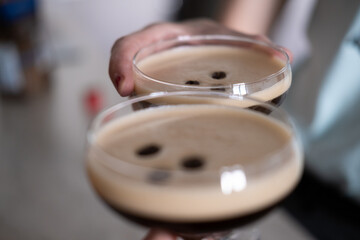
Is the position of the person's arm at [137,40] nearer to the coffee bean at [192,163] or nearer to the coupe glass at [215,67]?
the coupe glass at [215,67]

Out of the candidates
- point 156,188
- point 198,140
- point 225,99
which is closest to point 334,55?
point 225,99

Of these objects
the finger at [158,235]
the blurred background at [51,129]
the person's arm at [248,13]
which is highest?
the person's arm at [248,13]

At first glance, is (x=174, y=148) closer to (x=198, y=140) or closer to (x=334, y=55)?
(x=198, y=140)

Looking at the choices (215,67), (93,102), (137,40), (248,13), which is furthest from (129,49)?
(93,102)

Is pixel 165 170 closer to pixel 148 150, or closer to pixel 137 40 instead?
pixel 148 150

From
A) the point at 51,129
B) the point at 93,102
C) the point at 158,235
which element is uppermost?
the point at 158,235

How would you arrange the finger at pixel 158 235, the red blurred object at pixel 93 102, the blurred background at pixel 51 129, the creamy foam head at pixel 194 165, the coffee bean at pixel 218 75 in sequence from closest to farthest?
the creamy foam head at pixel 194 165
the finger at pixel 158 235
the coffee bean at pixel 218 75
the blurred background at pixel 51 129
the red blurred object at pixel 93 102

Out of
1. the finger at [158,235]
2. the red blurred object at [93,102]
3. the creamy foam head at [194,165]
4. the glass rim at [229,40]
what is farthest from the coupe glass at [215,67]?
the red blurred object at [93,102]
